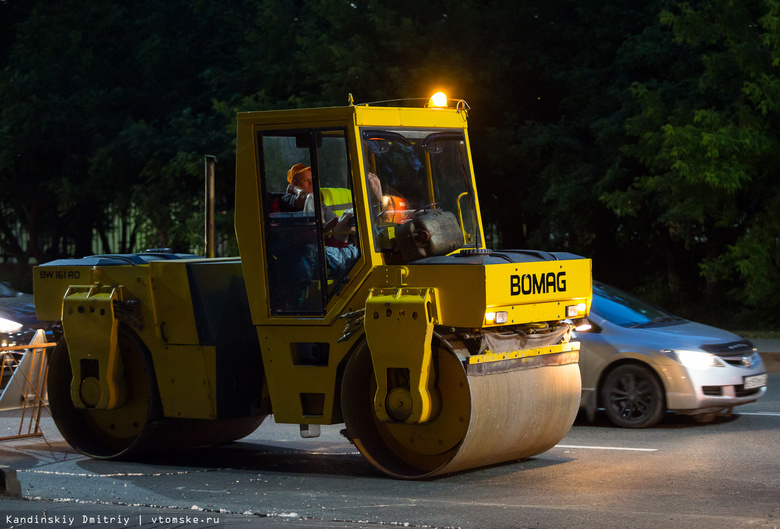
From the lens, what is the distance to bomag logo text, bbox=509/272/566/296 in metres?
8.27

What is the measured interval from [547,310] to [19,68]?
27.2 metres

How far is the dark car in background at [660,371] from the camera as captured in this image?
10.9 metres

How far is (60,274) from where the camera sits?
10.1m

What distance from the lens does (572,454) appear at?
31.3ft

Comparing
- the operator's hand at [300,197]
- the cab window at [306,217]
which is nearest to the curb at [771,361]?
the cab window at [306,217]

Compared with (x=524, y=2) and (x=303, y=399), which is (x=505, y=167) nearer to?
(x=524, y=2)

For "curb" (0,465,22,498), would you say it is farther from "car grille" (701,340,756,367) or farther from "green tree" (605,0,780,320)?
"green tree" (605,0,780,320)

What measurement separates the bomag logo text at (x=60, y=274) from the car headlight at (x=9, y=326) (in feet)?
16.3

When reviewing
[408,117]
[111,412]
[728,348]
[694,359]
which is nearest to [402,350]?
[408,117]

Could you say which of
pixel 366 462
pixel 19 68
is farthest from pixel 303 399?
pixel 19 68

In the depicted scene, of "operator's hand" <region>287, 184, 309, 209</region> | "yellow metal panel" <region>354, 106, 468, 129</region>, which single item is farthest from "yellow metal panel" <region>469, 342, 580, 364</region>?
"yellow metal panel" <region>354, 106, 468, 129</region>

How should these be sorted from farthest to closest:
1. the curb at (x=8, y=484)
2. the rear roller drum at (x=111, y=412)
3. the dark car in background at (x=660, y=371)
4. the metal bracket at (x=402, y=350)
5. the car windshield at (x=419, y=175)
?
the dark car in background at (x=660, y=371)
the rear roller drum at (x=111, y=412)
the car windshield at (x=419, y=175)
the metal bracket at (x=402, y=350)
the curb at (x=8, y=484)

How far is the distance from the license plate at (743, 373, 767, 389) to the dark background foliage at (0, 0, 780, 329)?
359 inches

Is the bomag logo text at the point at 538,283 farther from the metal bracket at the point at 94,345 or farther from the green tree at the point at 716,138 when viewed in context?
the green tree at the point at 716,138
